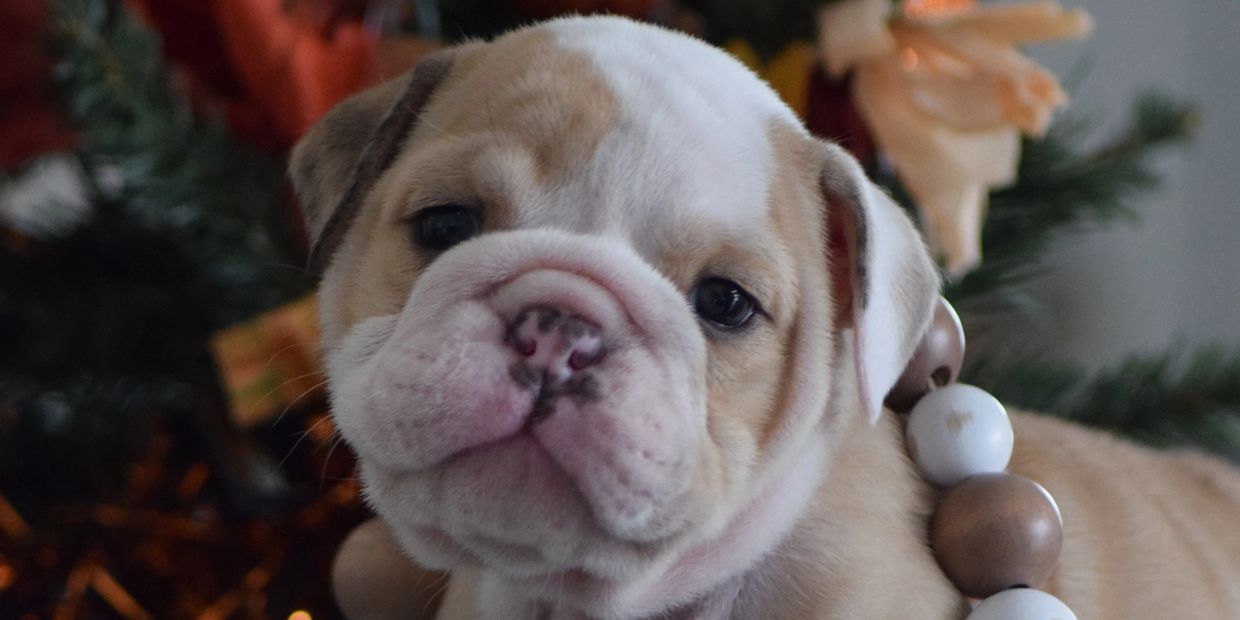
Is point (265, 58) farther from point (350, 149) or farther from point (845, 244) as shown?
point (845, 244)

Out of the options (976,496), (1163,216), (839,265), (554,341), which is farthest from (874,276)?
(1163,216)

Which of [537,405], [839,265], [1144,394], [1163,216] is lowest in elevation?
[1163,216]

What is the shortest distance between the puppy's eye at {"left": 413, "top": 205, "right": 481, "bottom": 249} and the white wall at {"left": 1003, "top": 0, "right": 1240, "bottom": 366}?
1.46 metres

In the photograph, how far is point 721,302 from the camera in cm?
72

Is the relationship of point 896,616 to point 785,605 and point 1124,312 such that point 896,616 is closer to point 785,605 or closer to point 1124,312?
point 785,605

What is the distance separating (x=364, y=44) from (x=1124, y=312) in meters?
1.61

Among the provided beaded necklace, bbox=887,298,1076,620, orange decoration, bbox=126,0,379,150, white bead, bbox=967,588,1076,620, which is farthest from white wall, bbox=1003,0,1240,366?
orange decoration, bbox=126,0,379,150

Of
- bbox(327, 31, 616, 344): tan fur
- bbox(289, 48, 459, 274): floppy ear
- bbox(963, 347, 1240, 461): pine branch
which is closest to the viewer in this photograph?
bbox(327, 31, 616, 344): tan fur

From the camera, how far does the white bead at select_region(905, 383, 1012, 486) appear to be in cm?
79

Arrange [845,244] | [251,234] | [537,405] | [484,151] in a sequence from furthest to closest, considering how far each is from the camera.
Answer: [251,234] < [845,244] < [484,151] < [537,405]

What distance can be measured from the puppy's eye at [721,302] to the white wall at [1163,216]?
1350 mm

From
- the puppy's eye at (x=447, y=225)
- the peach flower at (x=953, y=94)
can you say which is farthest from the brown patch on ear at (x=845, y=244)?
the puppy's eye at (x=447, y=225)

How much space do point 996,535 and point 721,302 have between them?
26 centimetres

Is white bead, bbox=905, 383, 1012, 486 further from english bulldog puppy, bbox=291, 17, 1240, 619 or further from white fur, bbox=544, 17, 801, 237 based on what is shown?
white fur, bbox=544, 17, 801, 237
